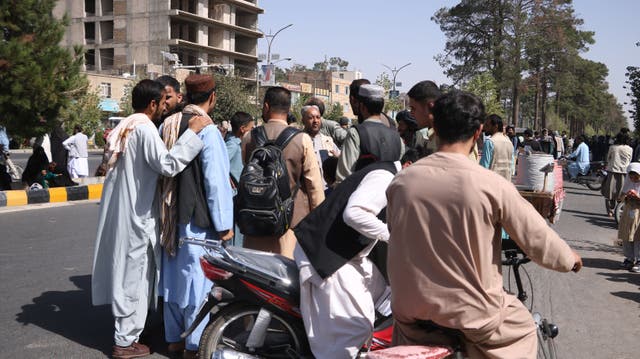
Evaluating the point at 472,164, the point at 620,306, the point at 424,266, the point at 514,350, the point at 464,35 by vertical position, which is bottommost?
the point at 620,306

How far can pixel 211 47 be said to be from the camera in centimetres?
6159

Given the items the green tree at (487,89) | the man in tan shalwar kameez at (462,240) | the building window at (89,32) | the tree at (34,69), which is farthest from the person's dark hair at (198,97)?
the building window at (89,32)

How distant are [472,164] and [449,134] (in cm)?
16

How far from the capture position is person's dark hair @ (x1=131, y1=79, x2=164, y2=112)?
459 centimetres

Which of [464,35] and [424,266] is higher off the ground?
[464,35]

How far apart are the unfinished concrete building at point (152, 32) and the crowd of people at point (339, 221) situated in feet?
176

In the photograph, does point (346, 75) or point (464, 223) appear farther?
point (346, 75)

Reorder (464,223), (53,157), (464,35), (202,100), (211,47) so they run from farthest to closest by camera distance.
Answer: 1. (211,47)
2. (464,35)
3. (53,157)
4. (202,100)
5. (464,223)

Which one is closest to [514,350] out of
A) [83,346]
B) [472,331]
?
[472,331]

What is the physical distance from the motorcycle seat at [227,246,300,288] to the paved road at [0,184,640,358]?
55.8 inches

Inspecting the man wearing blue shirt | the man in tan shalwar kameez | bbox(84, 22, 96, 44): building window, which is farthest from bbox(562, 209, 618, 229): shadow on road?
bbox(84, 22, 96, 44): building window

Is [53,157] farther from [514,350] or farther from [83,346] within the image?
[514,350]

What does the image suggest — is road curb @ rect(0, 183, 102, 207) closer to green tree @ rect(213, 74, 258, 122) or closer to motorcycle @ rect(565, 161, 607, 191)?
motorcycle @ rect(565, 161, 607, 191)

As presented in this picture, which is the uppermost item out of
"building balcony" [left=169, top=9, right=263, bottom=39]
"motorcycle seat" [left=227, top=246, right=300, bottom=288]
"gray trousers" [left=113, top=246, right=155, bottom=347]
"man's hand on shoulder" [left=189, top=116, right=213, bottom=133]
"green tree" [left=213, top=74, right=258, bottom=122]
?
"building balcony" [left=169, top=9, right=263, bottom=39]
